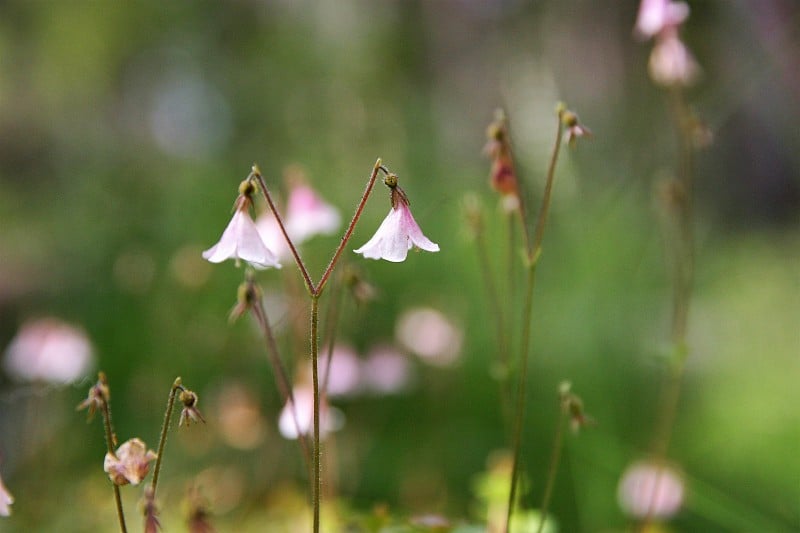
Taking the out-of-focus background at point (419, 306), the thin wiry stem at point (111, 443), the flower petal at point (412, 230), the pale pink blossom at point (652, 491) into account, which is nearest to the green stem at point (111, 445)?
the thin wiry stem at point (111, 443)

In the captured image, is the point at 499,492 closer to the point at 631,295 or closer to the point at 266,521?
the point at 266,521

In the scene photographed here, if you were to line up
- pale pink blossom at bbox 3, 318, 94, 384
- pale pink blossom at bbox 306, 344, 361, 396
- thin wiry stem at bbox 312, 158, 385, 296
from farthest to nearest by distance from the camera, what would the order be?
pale pink blossom at bbox 3, 318, 94, 384 → pale pink blossom at bbox 306, 344, 361, 396 → thin wiry stem at bbox 312, 158, 385, 296

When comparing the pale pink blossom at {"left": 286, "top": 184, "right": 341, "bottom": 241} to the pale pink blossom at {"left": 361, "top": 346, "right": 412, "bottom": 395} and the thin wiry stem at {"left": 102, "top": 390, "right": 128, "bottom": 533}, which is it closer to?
the thin wiry stem at {"left": 102, "top": 390, "right": 128, "bottom": 533}

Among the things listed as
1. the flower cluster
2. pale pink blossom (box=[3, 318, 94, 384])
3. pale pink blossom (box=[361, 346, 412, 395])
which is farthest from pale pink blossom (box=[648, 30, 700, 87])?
pale pink blossom (box=[3, 318, 94, 384])

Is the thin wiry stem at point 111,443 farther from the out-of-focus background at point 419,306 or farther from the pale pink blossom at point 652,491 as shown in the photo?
the pale pink blossom at point 652,491

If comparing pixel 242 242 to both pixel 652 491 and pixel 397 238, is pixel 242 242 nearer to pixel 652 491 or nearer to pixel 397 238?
pixel 397 238

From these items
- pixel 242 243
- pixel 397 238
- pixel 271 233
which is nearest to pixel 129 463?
pixel 242 243

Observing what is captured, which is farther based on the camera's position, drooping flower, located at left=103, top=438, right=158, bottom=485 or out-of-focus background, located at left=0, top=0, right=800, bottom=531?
out-of-focus background, located at left=0, top=0, right=800, bottom=531
